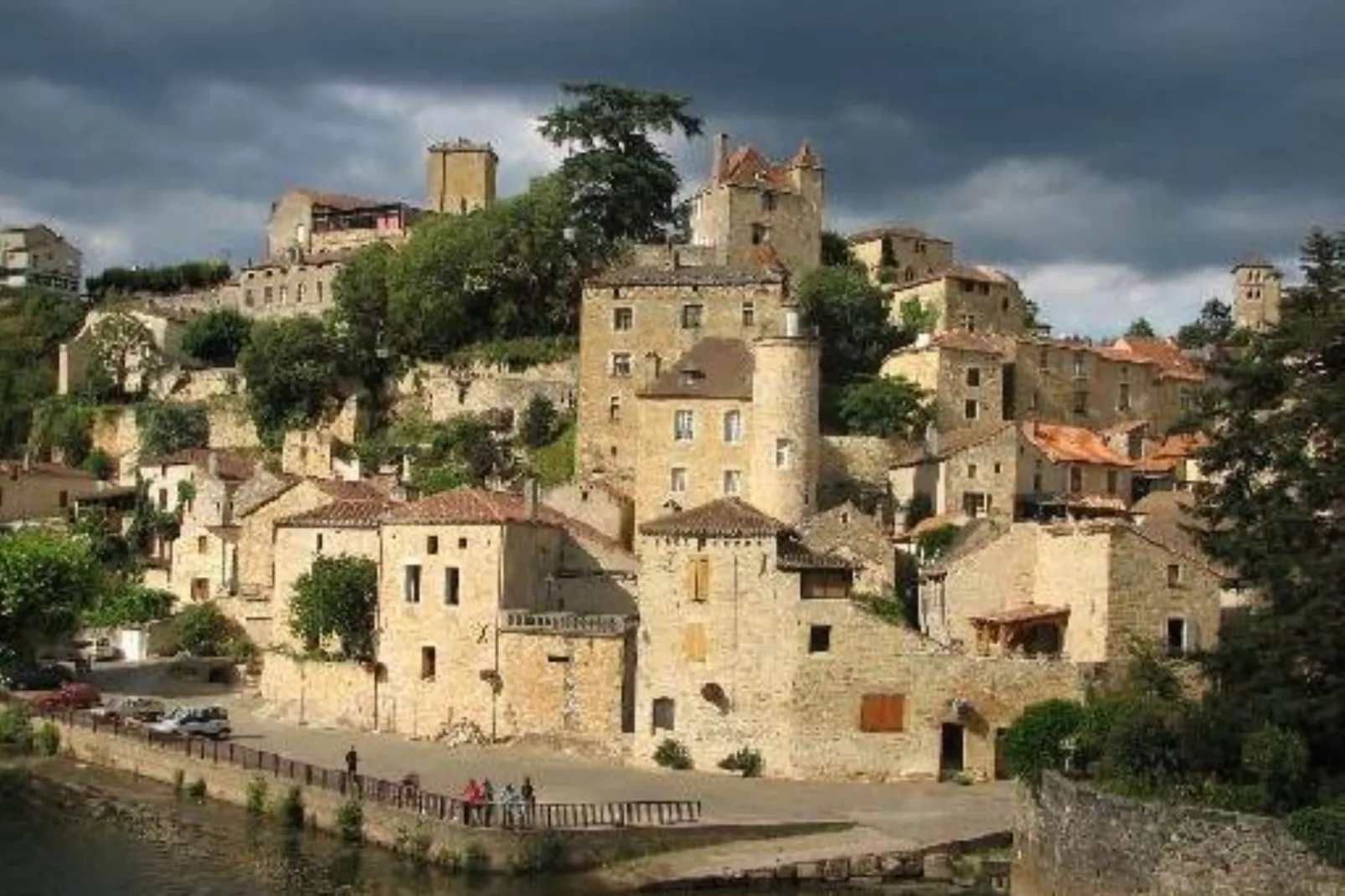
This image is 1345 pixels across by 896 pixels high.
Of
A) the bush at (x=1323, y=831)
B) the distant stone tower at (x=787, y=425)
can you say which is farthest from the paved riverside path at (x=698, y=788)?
the distant stone tower at (x=787, y=425)

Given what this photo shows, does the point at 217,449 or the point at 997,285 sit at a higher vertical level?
the point at 997,285

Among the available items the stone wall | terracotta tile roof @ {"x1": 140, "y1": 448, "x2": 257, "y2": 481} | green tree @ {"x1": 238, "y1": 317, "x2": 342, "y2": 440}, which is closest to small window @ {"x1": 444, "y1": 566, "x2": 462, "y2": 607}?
the stone wall

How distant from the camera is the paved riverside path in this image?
4516cm

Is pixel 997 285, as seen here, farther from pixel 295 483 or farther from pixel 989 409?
pixel 295 483

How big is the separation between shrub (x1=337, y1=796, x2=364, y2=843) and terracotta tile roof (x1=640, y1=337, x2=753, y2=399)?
91.6 ft

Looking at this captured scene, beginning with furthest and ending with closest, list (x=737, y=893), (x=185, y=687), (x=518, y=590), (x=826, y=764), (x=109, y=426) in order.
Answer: (x=109, y=426) < (x=185, y=687) < (x=518, y=590) < (x=826, y=764) < (x=737, y=893)

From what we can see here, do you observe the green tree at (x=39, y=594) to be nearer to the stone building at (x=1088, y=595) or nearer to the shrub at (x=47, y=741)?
the shrub at (x=47, y=741)

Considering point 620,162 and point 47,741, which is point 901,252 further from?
point 47,741

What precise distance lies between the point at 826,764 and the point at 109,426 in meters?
62.6

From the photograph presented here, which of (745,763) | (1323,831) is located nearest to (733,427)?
(745,763)

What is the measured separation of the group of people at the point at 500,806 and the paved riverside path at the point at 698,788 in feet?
6.49

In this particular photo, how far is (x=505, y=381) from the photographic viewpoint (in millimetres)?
84562

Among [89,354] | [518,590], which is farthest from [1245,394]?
[89,354]

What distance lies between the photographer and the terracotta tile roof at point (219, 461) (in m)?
85.8
